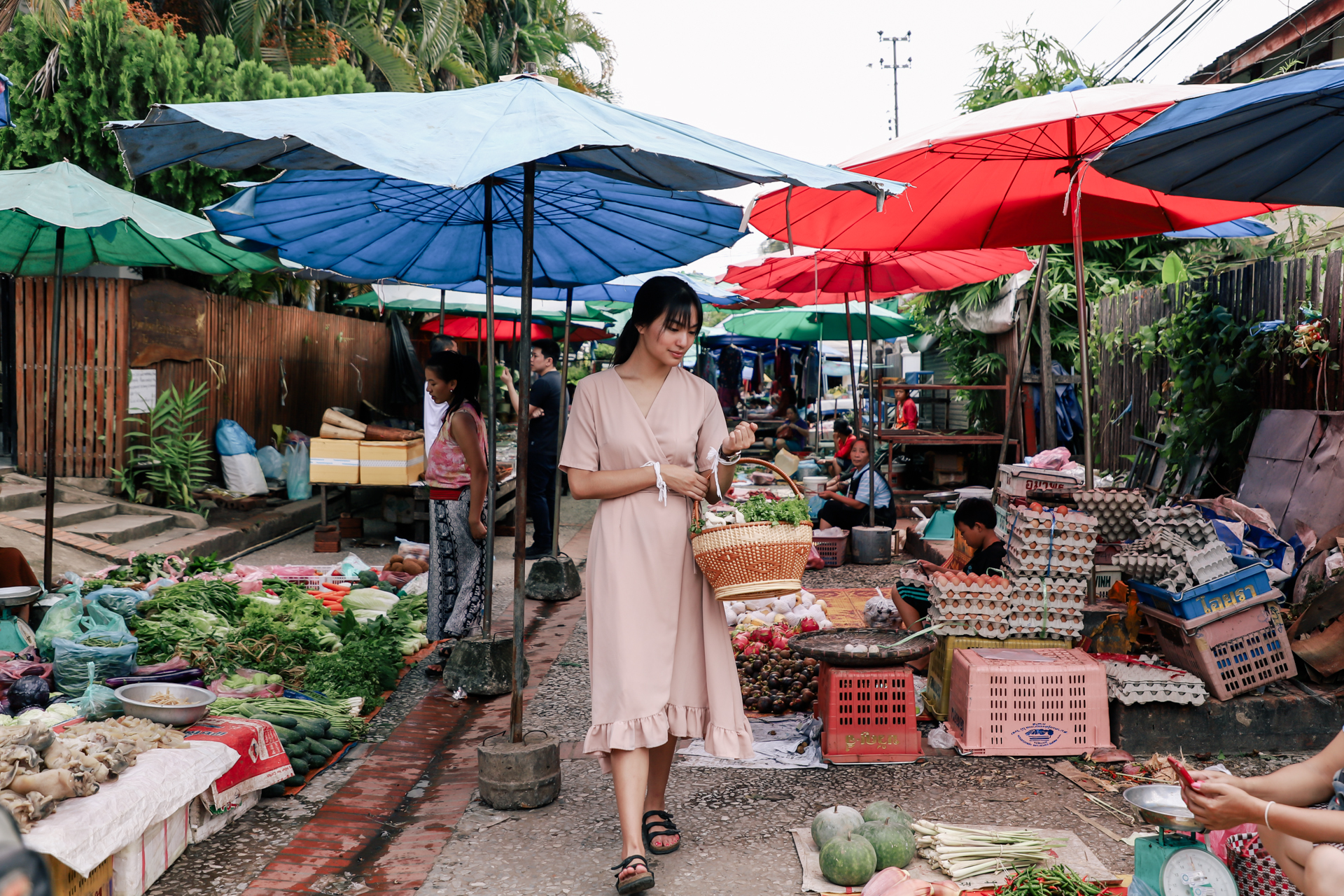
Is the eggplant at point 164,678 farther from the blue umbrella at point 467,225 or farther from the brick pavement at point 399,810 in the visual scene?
the blue umbrella at point 467,225

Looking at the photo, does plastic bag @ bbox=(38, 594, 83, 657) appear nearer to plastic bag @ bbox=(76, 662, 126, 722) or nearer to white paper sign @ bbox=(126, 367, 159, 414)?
plastic bag @ bbox=(76, 662, 126, 722)

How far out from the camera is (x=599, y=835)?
3699mm

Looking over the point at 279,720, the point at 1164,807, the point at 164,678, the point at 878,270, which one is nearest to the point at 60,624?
the point at 164,678

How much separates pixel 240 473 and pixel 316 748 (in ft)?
25.1

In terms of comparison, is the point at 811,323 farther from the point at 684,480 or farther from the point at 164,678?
the point at 684,480

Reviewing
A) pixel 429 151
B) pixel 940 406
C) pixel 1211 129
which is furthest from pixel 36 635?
pixel 940 406

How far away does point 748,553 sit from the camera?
3268mm

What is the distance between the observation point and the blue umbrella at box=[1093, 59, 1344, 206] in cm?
366

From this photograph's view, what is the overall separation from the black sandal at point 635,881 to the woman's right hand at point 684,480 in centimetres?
120

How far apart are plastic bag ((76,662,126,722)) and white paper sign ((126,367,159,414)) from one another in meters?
7.04

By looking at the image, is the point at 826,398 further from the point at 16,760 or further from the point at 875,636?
the point at 16,760

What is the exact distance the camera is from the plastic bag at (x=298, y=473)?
12.0 meters

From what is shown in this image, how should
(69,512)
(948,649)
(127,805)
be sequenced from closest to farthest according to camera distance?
(127,805)
(948,649)
(69,512)

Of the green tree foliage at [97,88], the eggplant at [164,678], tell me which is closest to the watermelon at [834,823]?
the eggplant at [164,678]
